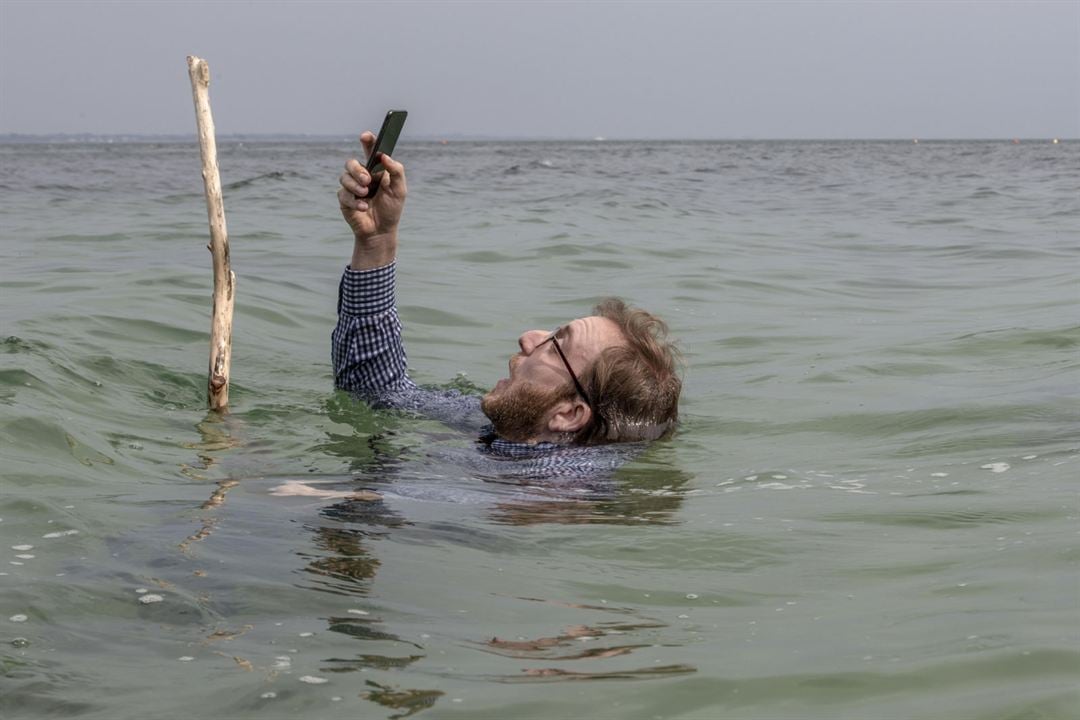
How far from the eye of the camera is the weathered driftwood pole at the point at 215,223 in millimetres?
5949

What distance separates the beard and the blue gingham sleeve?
815 mm

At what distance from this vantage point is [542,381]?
590 centimetres

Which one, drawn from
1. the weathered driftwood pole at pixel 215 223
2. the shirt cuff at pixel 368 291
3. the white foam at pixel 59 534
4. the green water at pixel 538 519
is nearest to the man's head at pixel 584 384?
the green water at pixel 538 519

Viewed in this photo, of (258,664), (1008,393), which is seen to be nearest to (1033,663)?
(258,664)

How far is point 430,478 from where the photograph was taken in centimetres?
550

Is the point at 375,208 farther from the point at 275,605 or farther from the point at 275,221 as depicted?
the point at 275,221

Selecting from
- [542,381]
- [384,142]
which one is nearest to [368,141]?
[384,142]

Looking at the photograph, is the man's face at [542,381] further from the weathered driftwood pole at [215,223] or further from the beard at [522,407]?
the weathered driftwood pole at [215,223]

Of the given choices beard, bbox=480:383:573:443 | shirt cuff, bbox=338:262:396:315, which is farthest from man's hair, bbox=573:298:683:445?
shirt cuff, bbox=338:262:396:315

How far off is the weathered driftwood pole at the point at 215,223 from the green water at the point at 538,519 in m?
0.43

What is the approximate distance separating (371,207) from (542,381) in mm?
1121

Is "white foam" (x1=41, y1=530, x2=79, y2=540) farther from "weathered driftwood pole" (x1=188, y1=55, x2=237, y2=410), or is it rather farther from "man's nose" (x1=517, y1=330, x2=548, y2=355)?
"man's nose" (x1=517, y1=330, x2=548, y2=355)

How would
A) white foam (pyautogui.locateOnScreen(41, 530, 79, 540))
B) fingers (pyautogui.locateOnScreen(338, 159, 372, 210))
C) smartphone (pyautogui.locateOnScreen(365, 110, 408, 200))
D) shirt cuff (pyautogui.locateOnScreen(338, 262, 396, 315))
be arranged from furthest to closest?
shirt cuff (pyautogui.locateOnScreen(338, 262, 396, 315)), fingers (pyautogui.locateOnScreen(338, 159, 372, 210)), smartphone (pyautogui.locateOnScreen(365, 110, 408, 200)), white foam (pyautogui.locateOnScreen(41, 530, 79, 540))

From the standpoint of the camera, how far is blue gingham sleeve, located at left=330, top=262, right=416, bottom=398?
6301 mm
